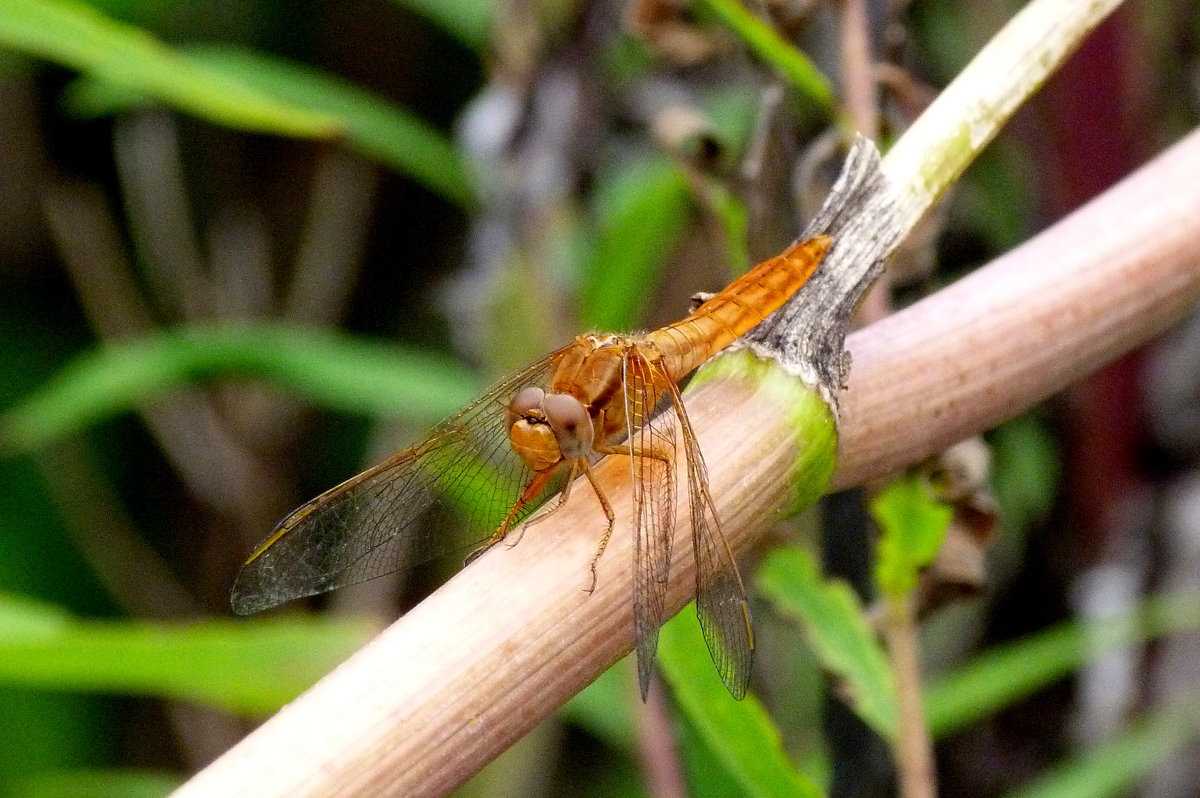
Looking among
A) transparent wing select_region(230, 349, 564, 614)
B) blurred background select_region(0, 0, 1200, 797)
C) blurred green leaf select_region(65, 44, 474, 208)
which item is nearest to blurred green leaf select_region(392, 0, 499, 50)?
blurred background select_region(0, 0, 1200, 797)

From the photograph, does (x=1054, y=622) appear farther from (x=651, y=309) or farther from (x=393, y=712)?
(x=393, y=712)

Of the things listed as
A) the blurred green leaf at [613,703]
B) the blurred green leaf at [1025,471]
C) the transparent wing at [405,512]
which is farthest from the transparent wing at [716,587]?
the blurred green leaf at [1025,471]

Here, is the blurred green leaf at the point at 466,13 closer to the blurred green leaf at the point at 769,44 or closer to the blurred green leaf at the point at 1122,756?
the blurred green leaf at the point at 769,44

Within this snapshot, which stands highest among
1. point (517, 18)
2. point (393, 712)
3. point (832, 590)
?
point (517, 18)

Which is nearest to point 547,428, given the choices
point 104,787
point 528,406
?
point 528,406

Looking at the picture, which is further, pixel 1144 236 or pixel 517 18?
pixel 517 18

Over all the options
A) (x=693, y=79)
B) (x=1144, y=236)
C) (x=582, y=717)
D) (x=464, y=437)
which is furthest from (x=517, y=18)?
(x=1144, y=236)

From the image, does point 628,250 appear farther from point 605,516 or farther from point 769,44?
point 605,516

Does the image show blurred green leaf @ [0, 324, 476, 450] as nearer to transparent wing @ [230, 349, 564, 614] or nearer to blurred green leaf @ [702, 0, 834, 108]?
transparent wing @ [230, 349, 564, 614]
